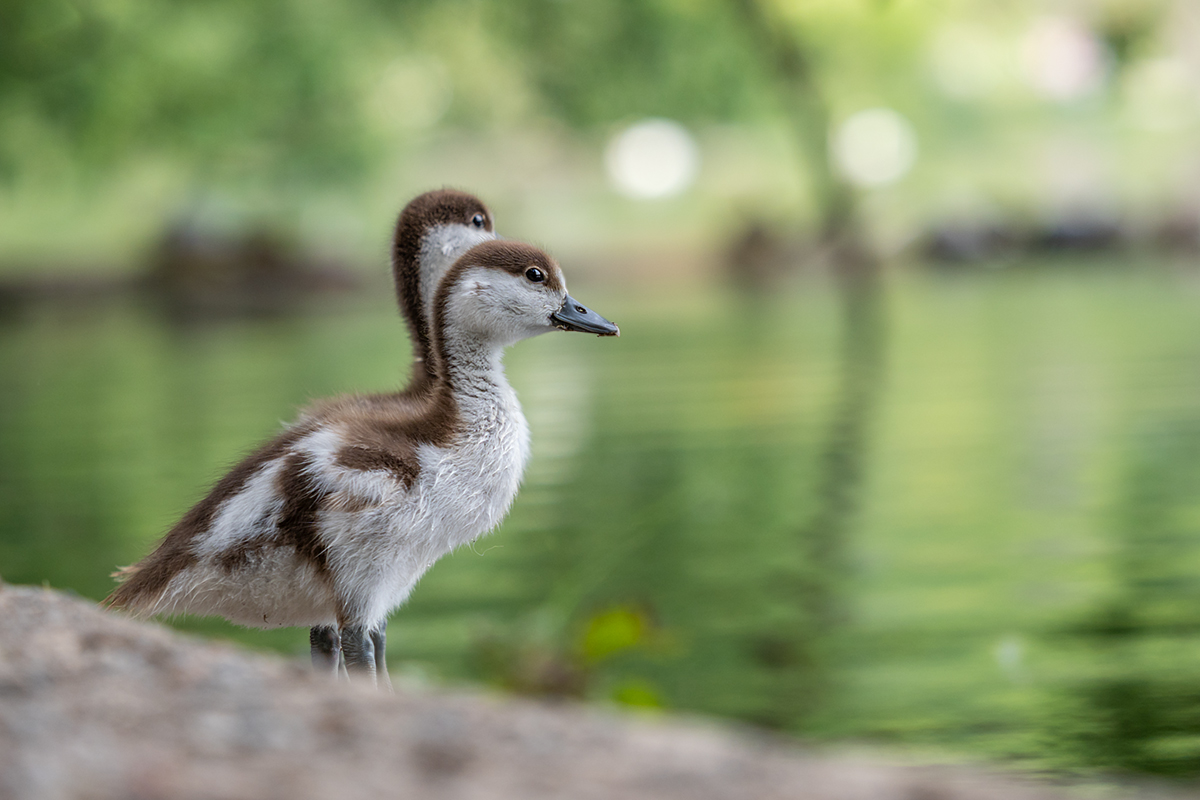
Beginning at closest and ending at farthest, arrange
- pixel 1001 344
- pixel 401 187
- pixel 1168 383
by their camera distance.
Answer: pixel 1168 383, pixel 1001 344, pixel 401 187

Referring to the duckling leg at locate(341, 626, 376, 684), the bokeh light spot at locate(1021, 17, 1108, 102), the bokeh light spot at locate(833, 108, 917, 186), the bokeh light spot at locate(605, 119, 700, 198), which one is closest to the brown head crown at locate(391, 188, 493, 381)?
the duckling leg at locate(341, 626, 376, 684)

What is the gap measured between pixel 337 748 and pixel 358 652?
123 cm

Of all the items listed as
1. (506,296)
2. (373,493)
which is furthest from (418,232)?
(373,493)

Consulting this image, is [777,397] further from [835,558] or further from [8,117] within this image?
[8,117]

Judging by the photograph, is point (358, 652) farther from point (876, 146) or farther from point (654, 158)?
point (876, 146)

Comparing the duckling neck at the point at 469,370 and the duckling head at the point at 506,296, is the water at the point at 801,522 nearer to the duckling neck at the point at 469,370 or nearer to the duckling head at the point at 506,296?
the duckling neck at the point at 469,370

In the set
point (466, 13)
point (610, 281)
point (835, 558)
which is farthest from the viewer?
point (610, 281)

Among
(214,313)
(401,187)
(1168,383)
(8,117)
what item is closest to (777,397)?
(1168,383)

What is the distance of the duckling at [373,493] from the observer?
3.52m

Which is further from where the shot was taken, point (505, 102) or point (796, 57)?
point (505, 102)

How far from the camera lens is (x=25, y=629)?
2.95 meters

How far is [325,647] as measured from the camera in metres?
3.82

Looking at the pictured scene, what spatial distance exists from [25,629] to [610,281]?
3272 centimetres

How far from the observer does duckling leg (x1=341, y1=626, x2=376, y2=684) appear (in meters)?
3.49
